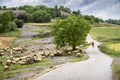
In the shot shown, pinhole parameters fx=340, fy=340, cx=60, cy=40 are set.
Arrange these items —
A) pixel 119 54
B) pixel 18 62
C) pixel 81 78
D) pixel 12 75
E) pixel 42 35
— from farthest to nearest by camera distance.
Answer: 1. pixel 42 35
2. pixel 119 54
3. pixel 18 62
4. pixel 12 75
5. pixel 81 78

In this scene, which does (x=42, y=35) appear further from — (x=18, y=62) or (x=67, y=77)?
(x=67, y=77)

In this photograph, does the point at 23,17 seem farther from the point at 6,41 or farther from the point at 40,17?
the point at 6,41

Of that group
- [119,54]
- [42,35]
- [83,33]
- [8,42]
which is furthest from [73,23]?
[42,35]

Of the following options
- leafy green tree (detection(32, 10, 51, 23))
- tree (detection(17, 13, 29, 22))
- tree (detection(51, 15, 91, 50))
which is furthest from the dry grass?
leafy green tree (detection(32, 10, 51, 23))

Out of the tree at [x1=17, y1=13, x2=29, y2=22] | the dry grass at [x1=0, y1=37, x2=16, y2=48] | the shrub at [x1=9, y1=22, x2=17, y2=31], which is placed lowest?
the dry grass at [x1=0, y1=37, x2=16, y2=48]

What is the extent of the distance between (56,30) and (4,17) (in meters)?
56.5

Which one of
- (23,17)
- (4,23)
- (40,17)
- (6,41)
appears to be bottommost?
(6,41)

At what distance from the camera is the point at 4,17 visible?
13288cm

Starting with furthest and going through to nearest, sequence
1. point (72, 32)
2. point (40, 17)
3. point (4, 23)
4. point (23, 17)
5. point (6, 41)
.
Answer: point (40, 17), point (23, 17), point (4, 23), point (6, 41), point (72, 32)

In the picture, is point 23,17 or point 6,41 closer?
point 6,41

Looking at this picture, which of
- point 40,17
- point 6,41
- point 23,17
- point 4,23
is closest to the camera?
point 6,41

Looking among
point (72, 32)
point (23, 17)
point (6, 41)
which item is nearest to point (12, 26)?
point (6, 41)

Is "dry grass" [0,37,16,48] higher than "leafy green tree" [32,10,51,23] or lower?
lower

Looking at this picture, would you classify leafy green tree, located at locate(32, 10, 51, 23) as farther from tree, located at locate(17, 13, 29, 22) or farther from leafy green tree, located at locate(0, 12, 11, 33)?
leafy green tree, located at locate(0, 12, 11, 33)
